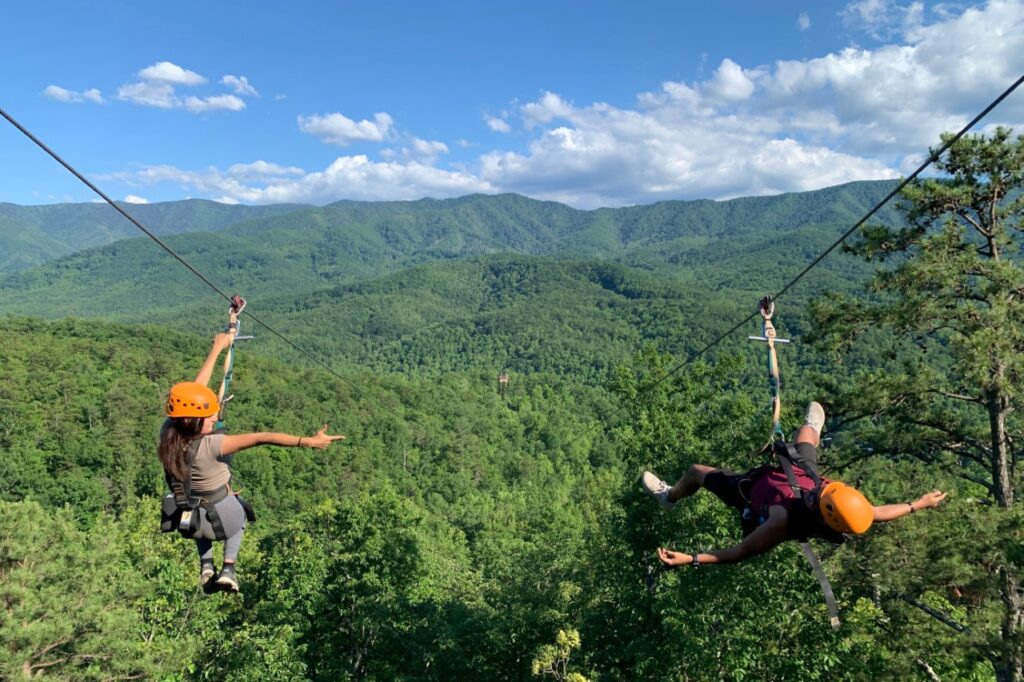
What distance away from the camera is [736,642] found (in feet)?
29.6

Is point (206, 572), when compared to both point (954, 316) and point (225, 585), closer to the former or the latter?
point (225, 585)

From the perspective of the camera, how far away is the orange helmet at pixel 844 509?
12.7ft

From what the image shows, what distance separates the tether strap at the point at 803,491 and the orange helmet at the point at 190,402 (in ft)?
14.6

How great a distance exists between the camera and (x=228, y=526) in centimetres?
483

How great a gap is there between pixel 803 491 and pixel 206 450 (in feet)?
15.1

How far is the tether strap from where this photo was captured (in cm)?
424

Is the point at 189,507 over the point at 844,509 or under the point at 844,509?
under

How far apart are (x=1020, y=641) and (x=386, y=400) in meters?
85.0

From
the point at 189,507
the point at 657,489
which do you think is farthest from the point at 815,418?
the point at 189,507

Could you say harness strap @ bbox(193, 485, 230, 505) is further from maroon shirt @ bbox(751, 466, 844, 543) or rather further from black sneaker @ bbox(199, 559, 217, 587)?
maroon shirt @ bbox(751, 466, 844, 543)

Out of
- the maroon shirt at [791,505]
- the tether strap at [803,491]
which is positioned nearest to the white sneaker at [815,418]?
the tether strap at [803,491]

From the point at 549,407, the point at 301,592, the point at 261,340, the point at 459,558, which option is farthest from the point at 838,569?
the point at 261,340

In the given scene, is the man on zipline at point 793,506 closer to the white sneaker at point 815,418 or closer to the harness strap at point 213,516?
the white sneaker at point 815,418

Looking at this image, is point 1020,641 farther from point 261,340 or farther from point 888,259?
point 261,340
